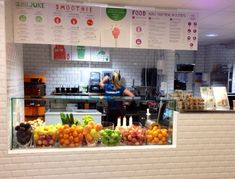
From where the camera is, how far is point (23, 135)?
260 centimetres

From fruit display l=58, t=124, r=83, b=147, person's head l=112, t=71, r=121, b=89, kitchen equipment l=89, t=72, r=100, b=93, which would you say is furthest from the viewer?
kitchen equipment l=89, t=72, r=100, b=93

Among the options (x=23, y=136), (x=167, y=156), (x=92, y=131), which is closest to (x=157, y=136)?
(x=167, y=156)

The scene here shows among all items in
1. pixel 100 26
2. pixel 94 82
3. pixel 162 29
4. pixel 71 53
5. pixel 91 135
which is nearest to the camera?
pixel 91 135

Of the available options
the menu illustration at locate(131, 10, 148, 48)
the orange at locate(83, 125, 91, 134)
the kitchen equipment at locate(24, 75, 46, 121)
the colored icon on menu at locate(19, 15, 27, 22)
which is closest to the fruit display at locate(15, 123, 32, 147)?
the orange at locate(83, 125, 91, 134)

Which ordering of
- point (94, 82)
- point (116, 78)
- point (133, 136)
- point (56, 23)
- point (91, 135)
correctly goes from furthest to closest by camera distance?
point (94, 82) < point (116, 78) < point (56, 23) < point (133, 136) < point (91, 135)

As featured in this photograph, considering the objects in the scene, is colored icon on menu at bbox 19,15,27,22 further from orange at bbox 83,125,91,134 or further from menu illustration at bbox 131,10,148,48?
orange at bbox 83,125,91,134

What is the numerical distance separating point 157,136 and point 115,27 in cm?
145

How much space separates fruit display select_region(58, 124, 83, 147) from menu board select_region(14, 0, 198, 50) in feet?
3.46

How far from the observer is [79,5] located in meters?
2.98

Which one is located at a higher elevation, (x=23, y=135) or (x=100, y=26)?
(x=100, y=26)

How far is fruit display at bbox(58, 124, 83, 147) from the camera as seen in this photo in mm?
2639

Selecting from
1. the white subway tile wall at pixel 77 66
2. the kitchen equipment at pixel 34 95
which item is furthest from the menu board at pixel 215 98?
the white subway tile wall at pixel 77 66

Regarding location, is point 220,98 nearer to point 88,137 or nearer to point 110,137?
point 110,137

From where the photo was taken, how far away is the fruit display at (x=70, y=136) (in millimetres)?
2639
